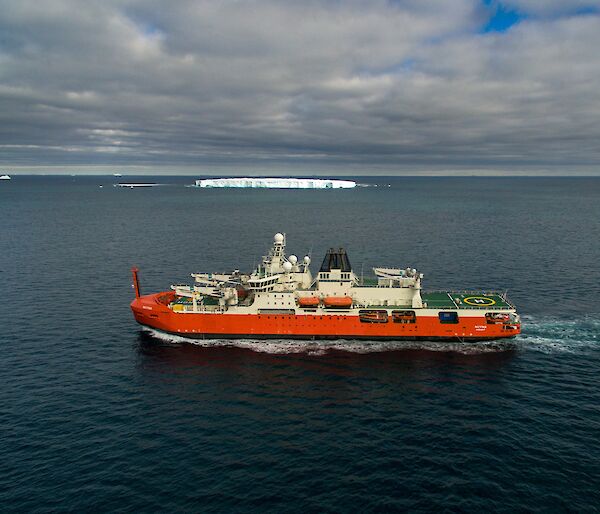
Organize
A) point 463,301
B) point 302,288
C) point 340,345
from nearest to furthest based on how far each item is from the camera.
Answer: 1. point 340,345
2. point 463,301
3. point 302,288

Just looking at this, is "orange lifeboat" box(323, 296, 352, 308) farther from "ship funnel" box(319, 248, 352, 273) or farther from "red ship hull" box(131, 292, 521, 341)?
"ship funnel" box(319, 248, 352, 273)

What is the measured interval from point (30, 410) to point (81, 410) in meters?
4.96

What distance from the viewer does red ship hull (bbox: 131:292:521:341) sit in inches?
2264

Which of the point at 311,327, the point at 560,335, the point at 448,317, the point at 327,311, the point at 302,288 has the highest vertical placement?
the point at 302,288

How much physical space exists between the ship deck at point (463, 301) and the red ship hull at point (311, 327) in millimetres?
2432

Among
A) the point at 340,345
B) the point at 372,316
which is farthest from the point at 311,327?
the point at 372,316

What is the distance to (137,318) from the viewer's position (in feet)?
201

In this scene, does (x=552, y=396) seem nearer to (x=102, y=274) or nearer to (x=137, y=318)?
(x=137, y=318)

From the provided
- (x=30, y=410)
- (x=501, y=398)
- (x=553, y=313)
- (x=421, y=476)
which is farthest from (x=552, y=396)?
(x=30, y=410)

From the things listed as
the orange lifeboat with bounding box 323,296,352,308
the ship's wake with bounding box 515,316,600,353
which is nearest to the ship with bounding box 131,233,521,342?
the orange lifeboat with bounding box 323,296,352,308

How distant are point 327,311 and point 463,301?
67.8 ft

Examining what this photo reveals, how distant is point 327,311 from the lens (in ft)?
192

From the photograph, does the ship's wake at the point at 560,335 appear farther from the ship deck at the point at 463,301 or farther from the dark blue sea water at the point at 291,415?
the ship deck at the point at 463,301

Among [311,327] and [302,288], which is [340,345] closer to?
[311,327]
